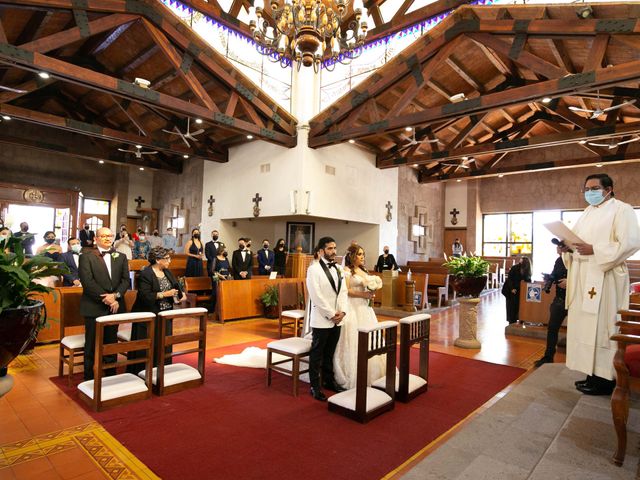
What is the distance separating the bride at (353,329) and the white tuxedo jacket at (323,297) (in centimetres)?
16

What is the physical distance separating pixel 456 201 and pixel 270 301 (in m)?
10.7

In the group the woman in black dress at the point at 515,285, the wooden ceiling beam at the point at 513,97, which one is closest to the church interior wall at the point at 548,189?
the woman in black dress at the point at 515,285

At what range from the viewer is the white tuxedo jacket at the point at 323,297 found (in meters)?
3.31

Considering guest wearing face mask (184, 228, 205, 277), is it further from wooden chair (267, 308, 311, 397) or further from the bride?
the bride

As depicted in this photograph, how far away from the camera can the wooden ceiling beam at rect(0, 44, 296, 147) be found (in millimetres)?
5082

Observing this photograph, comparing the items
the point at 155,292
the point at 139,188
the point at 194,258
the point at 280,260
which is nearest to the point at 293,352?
the point at 155,292

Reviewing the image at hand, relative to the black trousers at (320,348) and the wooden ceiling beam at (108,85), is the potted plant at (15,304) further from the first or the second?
the wooden ceiling beam at (108,85)

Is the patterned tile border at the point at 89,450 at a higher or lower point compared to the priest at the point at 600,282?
lower

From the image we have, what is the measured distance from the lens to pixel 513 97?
19.9 feet

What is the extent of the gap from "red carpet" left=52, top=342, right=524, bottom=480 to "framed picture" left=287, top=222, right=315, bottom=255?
310 inches

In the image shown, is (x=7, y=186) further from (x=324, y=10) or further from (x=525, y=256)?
(x=525, y=256)

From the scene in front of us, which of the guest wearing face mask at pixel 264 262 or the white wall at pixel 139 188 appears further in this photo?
the white wall at pixel 139 188

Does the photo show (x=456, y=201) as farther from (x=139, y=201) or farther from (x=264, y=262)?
(x=139, y=201)

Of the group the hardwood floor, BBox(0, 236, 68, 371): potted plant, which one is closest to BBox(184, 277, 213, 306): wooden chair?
the hardwood floor
